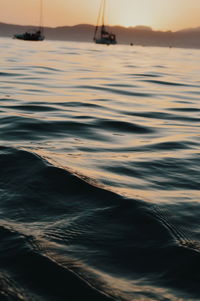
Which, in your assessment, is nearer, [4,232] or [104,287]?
[104,287]

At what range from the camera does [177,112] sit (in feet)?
33.9

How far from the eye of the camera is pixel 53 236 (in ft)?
9.83

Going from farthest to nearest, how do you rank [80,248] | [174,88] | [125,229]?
[174,88], [125,229], [80,248]

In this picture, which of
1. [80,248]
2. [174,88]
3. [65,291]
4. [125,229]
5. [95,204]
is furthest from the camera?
[174,88]

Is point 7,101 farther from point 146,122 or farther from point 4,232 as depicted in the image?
point 4,232

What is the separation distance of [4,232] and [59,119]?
17.6ft

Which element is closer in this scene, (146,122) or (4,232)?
(4,232)

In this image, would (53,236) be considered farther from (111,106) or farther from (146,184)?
(111,106)

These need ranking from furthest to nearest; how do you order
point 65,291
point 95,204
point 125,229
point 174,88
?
point 174,88, point 95,204, point 125,229, point 65,291

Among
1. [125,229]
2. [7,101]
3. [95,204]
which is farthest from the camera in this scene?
[7,101]

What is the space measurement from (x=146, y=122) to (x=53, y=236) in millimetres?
5917

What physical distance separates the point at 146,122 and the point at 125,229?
5.59 m

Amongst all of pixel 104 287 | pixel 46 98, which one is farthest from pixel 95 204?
pixel 46 98

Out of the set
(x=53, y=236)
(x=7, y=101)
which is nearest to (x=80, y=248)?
(x=53, y=236)
